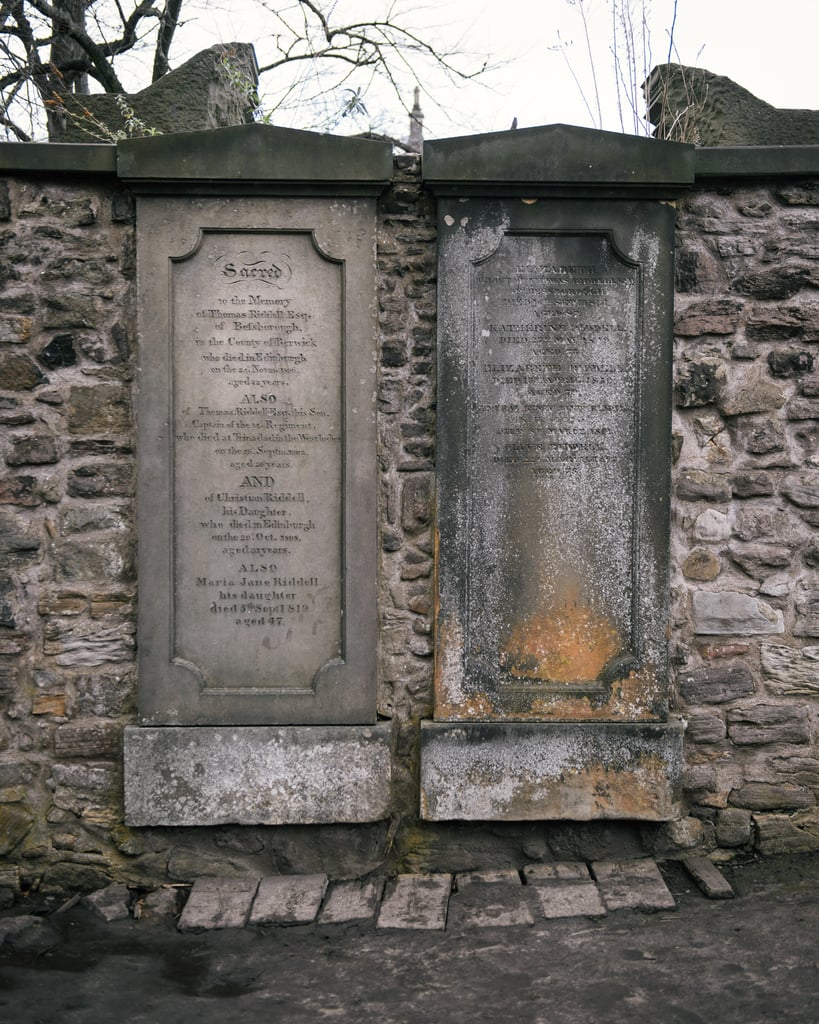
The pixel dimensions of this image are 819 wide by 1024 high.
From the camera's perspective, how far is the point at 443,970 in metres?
2.91

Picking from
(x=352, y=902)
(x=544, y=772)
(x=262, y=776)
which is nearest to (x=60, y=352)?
(x=262, y=776)

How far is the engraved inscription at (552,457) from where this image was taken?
11.4 ft

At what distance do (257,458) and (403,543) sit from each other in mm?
647

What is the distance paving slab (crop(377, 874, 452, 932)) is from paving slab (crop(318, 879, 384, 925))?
4cm

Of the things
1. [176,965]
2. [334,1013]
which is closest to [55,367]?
[176,965]

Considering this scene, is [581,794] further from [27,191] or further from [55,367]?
[27,191]

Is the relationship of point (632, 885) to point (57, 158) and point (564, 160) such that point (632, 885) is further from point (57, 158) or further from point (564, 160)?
point (57, 158)

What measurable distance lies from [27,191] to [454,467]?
1.91 metres

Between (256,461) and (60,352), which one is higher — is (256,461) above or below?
below

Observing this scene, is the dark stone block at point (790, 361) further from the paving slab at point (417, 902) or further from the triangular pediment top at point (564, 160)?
the paving slab at point (417, 902)

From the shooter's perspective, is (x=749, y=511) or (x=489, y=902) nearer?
(x=489, y=902)

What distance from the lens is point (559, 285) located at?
137 inches

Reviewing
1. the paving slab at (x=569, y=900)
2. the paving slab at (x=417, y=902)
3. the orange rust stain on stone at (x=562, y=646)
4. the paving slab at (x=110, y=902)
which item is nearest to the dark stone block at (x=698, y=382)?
the orange rust stain on stone at (x=562, y=646)

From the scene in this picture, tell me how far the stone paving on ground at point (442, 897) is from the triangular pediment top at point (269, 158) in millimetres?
2634
